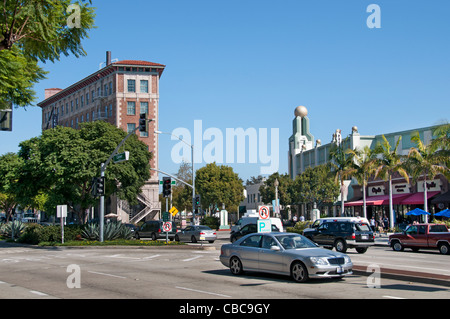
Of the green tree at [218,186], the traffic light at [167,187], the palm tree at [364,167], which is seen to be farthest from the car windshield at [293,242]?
the green tree at [218,186]

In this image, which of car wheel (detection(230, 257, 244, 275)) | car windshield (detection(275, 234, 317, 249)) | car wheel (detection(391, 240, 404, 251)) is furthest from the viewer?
car wheel (detection(391, 240, 404, 251))

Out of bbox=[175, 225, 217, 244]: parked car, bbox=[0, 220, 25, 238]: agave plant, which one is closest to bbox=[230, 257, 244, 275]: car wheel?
bbox=[175, 225, 217, 244]: parked car

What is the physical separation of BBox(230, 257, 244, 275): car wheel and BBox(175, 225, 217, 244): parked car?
21.1 meters

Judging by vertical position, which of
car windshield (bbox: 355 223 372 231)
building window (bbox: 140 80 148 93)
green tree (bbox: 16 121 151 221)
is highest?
building window (bbox: 140 80 148 93)

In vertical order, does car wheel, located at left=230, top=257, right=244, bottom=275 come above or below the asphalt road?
above

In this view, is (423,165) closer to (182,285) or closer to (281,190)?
(182,285)

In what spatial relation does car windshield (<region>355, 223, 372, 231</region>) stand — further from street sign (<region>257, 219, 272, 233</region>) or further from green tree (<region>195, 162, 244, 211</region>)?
green tree (<region>195, 162, 244, 211</region>)

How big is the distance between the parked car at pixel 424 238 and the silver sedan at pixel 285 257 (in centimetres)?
1461

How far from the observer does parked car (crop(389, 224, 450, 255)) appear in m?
27.0

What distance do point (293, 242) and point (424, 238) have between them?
51.6ft

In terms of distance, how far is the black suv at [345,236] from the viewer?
2697cm

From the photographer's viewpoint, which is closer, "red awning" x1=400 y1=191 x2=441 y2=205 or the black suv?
the black suv

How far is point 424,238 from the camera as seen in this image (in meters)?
28.0
